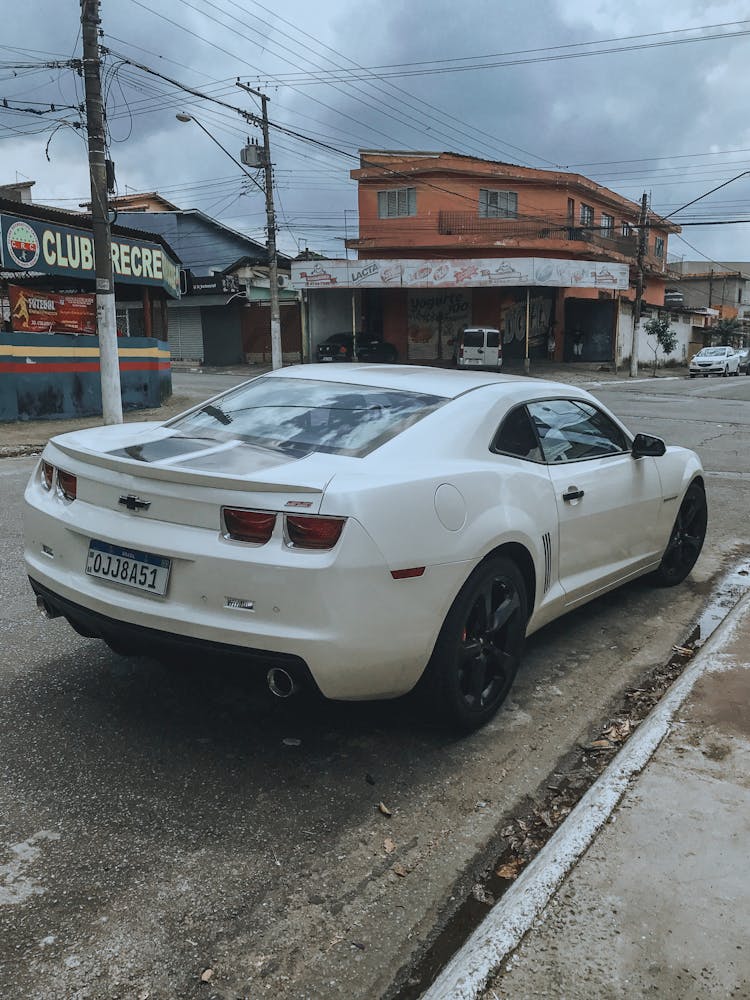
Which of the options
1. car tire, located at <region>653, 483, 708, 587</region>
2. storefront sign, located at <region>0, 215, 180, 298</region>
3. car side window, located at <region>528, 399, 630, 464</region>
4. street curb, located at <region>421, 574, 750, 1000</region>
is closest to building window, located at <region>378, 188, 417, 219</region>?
storefront sign, located at <region>0, 215, 180, 298</region>

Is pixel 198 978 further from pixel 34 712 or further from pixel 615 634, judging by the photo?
pixel 615 634

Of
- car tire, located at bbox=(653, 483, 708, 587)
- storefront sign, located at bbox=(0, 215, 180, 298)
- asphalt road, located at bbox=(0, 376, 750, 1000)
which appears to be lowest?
asphalt road, located at bbox=(0, 376, 750, 1000)

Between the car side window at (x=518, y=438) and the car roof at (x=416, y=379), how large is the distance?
0.42ft

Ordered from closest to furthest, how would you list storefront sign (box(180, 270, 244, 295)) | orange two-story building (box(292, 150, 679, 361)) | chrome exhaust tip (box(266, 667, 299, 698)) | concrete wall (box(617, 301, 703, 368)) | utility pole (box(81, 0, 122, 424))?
chrome exhaust tip (box(266, 667, 299, 698)), utility pole (box(81, 0, 122, 424)), orange two-story building (box(292, 150, 679, 361)), concrete wall (box(617, 301, 703, 368)), storefront sign (box(180, 270, 244, 295))

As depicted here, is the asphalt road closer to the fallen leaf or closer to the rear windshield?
the fallen leaf

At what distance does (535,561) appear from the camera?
3.78m

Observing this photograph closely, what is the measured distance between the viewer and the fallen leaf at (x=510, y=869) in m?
2.67

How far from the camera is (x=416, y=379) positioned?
422 cm

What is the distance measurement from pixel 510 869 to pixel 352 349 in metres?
35.4

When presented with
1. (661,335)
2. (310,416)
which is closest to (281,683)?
(310,416)

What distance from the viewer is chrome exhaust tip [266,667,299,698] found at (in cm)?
299

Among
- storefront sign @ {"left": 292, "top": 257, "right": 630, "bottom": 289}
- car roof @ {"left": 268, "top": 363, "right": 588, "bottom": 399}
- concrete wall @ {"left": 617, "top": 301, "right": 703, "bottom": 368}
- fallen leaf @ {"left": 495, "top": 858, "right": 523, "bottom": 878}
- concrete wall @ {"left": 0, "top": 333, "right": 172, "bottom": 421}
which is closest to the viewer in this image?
fallen leaf @ {"left": 495, "top": 858, "right": 523, "bottom": 878}

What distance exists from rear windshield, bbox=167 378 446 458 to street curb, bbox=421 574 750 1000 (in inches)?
58.8

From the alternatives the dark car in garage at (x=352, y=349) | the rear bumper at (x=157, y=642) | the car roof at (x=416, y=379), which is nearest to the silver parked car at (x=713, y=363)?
the dark car in garage at (x=352, y=349)
